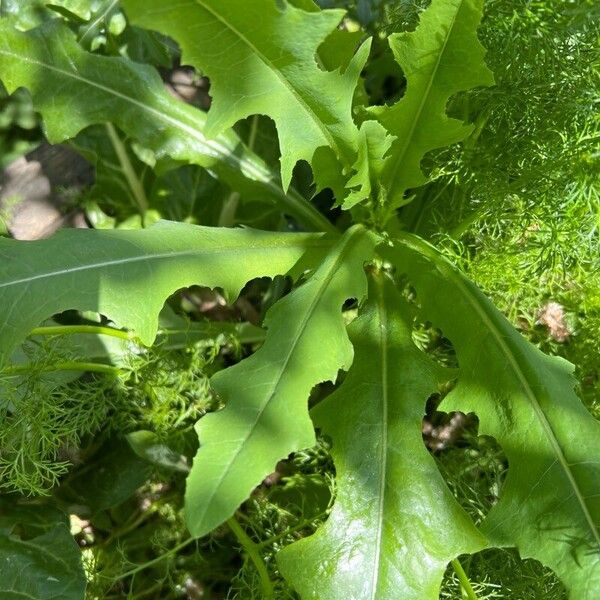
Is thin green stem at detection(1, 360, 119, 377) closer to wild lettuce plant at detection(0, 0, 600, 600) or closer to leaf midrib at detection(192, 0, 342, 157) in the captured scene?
wild lettuce plant at detection(0, 0, 600, 600)

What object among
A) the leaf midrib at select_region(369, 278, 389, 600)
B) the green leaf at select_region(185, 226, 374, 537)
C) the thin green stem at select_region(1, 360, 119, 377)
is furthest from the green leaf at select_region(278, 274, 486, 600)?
the thin green stem at select_region(1, 360, 119, 377)

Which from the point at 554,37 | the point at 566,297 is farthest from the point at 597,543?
the point at 554,37

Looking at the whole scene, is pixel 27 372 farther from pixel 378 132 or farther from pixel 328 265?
pixel 378 132

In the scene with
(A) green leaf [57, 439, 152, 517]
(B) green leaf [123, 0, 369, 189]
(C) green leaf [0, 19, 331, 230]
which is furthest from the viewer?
(A) green leaf [57, 439, 152, 517]

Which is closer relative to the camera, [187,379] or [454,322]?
[454,322]

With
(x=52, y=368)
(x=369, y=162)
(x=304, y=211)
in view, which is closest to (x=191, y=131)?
(x=304, y=211)
